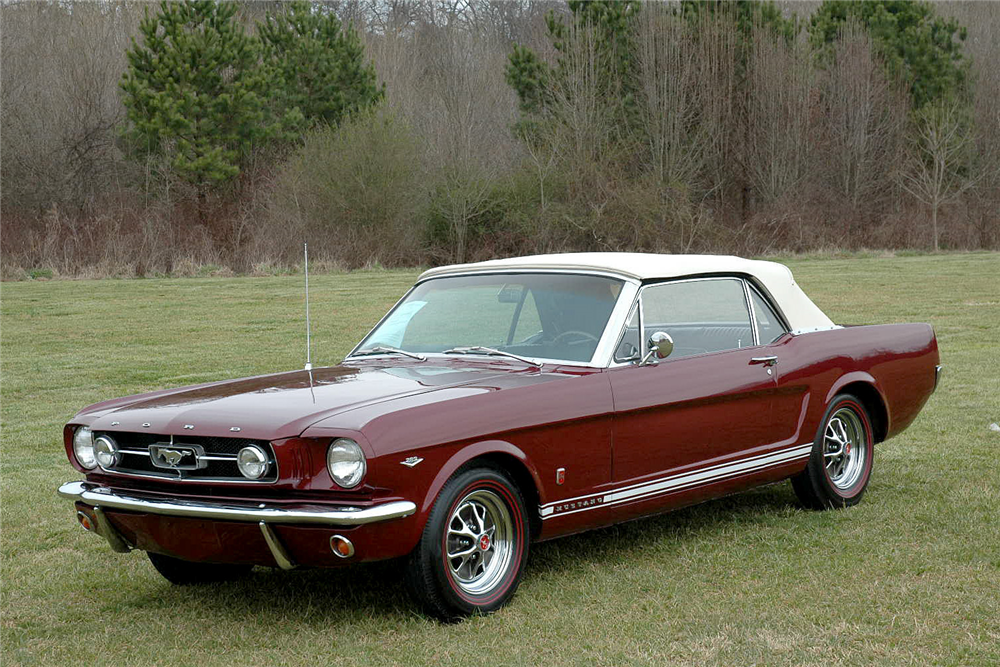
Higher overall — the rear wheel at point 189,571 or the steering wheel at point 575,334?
the steering wheel at point 575,334

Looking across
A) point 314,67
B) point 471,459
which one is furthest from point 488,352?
point 314,67

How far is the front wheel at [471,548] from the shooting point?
4.68m

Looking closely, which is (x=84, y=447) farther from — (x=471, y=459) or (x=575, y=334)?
(x=575, y=334)

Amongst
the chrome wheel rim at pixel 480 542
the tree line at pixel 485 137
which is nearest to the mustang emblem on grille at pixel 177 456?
the chrome wheel rim at pixel 480 542

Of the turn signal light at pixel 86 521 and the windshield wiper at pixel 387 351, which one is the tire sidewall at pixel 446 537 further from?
the turn signal light at pixel 86 521

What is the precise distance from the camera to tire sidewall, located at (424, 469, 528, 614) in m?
4.68

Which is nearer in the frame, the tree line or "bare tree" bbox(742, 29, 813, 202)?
the tree line

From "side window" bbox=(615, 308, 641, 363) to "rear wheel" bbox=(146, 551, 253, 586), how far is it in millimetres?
2103

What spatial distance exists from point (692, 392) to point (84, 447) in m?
2.84

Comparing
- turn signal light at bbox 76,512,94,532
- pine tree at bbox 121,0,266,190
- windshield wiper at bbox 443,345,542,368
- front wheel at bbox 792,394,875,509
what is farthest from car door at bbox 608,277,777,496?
pine tree at bbox 121,0,266,190

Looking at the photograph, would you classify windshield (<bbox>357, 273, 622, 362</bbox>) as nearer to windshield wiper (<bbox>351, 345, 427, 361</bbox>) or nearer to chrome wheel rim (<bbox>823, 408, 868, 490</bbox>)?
windshield wiper (<bbox>351, 345, 427, 361</bbox>)

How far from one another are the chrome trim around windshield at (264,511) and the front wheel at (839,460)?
291 centimetres

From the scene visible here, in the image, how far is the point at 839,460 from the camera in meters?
6.91

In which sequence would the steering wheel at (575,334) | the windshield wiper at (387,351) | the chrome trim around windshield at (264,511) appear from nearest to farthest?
the chrome trim around windshield at (264,511)
the steering wheel at (575,334)
the windshield wiper at (387,351)
